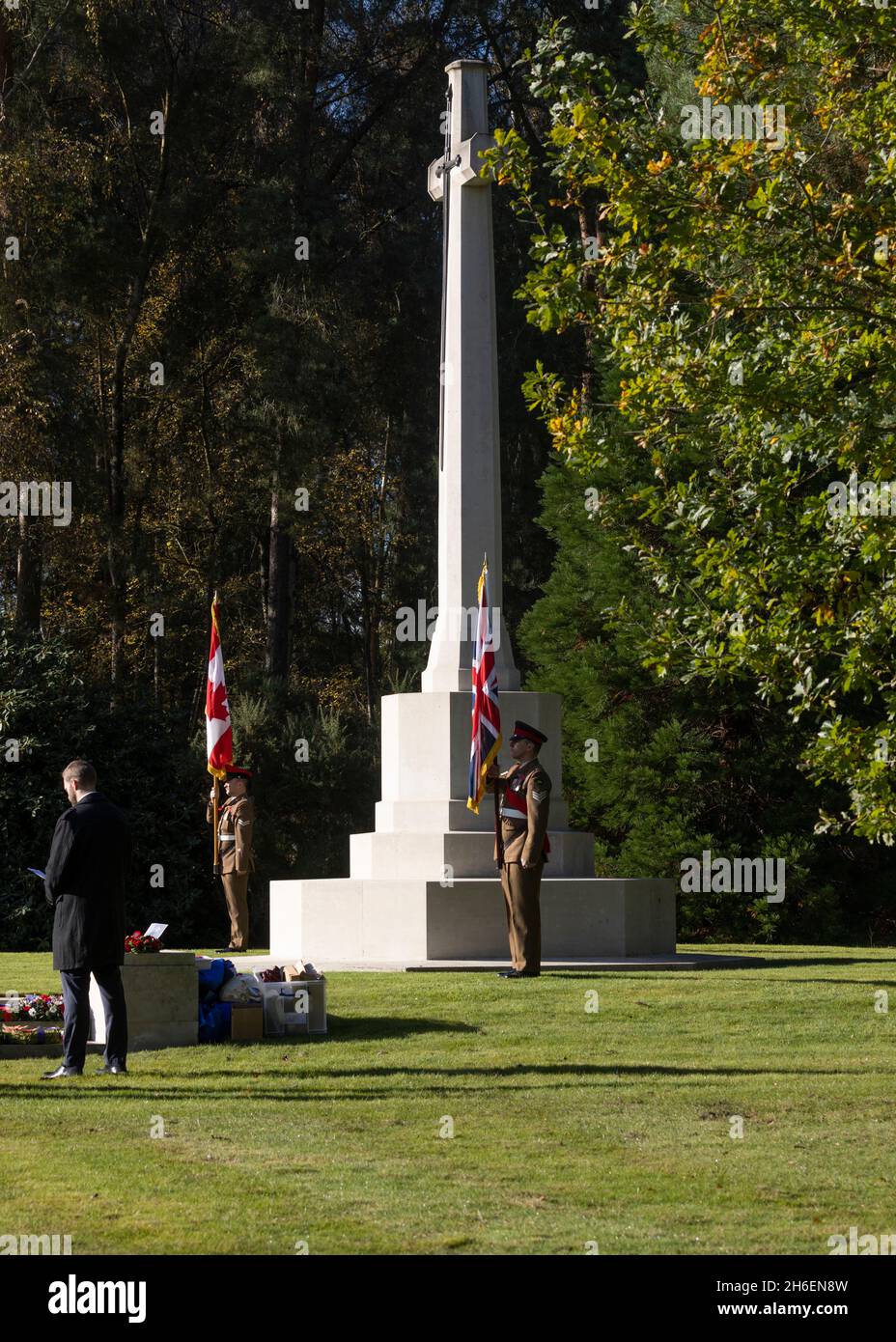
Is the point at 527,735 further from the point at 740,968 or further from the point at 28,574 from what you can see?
the point at 28,574

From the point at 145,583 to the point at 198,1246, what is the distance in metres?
27.3

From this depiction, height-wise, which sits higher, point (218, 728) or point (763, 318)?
point (763, 318)

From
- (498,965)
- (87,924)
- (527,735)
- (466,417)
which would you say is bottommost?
(498,965)

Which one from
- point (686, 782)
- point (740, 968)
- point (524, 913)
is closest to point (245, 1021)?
point (524, 913)

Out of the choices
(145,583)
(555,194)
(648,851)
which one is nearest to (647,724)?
(648,851)

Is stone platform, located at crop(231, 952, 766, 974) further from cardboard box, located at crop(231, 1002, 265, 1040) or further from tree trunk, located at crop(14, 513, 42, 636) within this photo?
tree trunk, located at crop(14, 513, 42, 636)

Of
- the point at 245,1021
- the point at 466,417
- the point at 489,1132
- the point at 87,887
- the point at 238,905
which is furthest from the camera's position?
the point at 466,417

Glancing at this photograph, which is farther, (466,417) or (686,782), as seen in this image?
(686,782)

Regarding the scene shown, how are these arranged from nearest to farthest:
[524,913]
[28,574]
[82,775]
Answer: [82,775]
[524,913]
[28,574]

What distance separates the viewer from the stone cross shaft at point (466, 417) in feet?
64.3

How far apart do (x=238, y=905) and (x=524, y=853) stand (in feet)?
17.5

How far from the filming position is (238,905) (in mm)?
19531

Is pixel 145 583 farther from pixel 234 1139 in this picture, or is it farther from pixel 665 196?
pixel 234 1139
